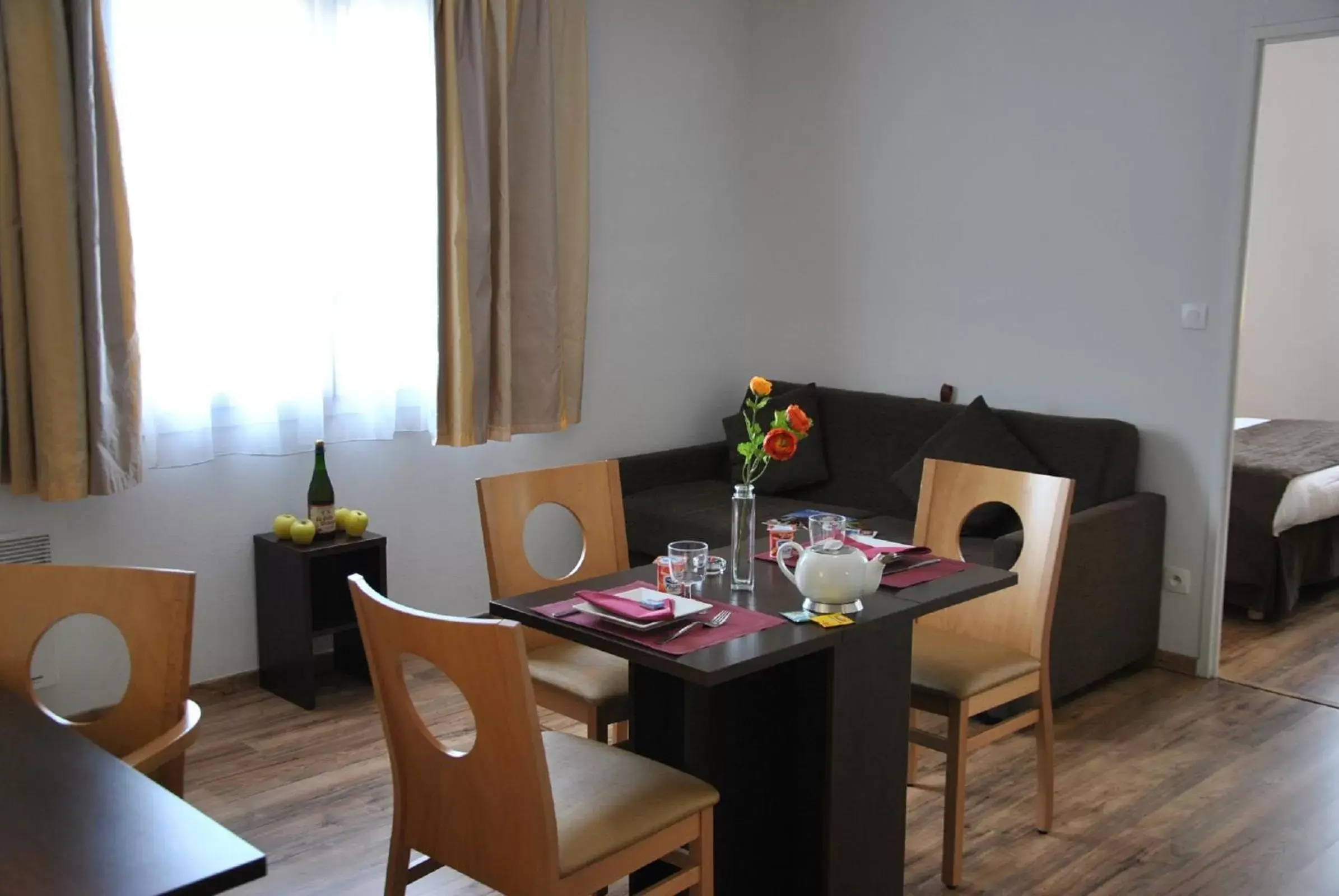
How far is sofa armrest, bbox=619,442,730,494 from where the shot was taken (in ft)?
16.2

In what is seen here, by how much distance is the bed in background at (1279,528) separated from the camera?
4.71m

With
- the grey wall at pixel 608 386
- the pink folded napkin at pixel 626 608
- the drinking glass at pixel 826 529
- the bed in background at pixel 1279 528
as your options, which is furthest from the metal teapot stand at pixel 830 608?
the bed in background at pixel 1279 528

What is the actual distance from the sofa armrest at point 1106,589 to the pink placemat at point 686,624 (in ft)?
4.58

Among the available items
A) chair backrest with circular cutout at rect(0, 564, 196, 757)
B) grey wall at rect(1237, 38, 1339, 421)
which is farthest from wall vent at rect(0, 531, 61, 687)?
grey wall at rect(1237, 38, 1339, 421)

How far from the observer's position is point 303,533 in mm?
3887

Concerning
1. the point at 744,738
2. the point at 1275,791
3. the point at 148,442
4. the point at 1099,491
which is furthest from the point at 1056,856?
the point at 148,442

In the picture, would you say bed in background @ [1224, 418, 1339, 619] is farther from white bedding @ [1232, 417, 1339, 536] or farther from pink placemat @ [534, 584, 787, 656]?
pink placemat @ [534, 584, 787, 656]

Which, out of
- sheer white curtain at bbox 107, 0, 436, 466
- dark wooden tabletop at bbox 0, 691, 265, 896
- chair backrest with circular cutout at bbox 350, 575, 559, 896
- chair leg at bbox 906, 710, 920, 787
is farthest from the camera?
sheer white curtain at bbox 107, 0, 436, 466

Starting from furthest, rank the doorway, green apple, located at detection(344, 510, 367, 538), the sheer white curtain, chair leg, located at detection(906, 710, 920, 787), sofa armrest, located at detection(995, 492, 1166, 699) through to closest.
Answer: the doorway
green apple, located at detection(344, 510, 367, 538)
sofa armrest, located at detection(995, 492, 1166, 699)
the sheer white curtain
chair leg, located at detection(906, 710, 920, 787)

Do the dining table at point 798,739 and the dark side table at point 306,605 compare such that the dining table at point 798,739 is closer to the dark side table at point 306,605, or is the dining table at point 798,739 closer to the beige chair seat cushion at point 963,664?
the beige chair seat cushion at point 963,664

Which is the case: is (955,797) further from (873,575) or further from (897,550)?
(873,575)

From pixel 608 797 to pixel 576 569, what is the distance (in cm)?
97

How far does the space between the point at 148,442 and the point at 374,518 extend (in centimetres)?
91

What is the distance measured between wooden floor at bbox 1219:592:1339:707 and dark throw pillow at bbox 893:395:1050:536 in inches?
38.5
